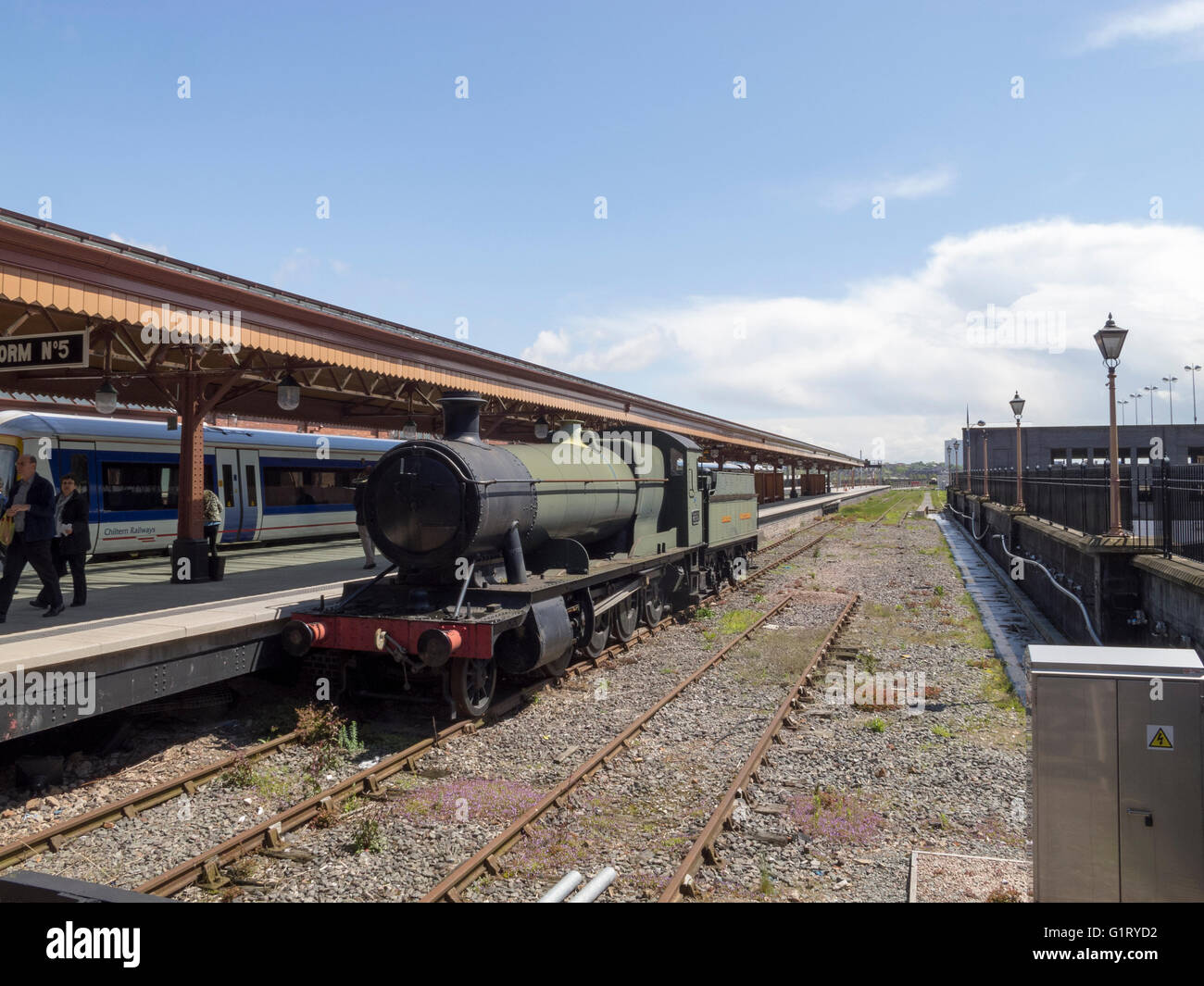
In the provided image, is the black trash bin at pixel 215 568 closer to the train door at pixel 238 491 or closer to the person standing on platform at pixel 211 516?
the person standing on platform at pixel 211 516

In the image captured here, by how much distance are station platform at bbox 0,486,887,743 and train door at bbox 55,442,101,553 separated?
2518 millimetres

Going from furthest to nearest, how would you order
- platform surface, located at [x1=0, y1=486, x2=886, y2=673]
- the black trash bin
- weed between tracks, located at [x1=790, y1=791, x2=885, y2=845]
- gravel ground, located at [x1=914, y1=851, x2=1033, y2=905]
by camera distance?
the black trash bin, platform surface, located at [x1=0, y1=486, x2=886, y2=673], weed between tracks, located at [x1=790, y1=791, x2=885, y2=845], gravel ground, located at [x1=914, y1=851, x2=1033, y2=905]

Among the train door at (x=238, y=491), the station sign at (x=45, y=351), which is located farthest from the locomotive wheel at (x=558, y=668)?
the train door at (x=238, y=491)

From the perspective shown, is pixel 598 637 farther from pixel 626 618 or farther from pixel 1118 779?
pixel 1118 779

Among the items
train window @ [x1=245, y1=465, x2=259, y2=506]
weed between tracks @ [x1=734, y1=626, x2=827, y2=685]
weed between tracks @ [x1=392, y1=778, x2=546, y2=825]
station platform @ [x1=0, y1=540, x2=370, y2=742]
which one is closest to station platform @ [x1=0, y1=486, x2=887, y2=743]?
station platform @ [x1=0, y1=540, x2=370, y2=742]

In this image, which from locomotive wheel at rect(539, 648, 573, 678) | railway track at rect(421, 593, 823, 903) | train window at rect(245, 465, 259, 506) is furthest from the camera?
train window at rect(245, 465, 259, 506)

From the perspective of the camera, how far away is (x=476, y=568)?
823 centimetres

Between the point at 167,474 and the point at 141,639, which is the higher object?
the point at 167,474

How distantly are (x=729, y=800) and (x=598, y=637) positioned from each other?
475 centimetres

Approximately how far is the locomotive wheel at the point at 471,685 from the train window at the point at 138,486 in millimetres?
8924

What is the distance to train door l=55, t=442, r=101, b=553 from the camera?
13.8m

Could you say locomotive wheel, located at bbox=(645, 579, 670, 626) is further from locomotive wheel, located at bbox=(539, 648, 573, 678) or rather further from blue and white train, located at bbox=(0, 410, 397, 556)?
blue and white train, located at bbox=(0, 410, 397, 556)

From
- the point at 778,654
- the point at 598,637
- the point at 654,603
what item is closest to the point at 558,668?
the point at 598,637

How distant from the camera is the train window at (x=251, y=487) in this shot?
17188 millimetres
